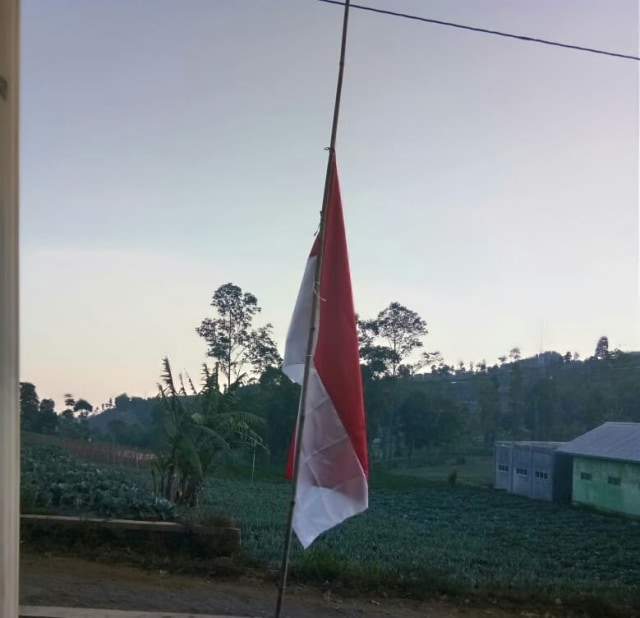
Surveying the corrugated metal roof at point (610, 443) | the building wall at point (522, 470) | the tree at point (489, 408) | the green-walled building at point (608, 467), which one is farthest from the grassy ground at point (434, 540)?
the tree at point (489, 408)

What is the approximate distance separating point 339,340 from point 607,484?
1069 centimetres

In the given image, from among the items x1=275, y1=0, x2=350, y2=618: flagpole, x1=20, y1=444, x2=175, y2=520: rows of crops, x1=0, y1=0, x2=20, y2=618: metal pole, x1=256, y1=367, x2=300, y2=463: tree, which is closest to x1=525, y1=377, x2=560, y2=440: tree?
x1=256, y1=367, x2=300, y2=463: tree

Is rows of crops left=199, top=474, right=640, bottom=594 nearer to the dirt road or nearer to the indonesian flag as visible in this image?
the dirt road

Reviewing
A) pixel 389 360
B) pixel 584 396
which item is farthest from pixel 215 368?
pixel 584 396

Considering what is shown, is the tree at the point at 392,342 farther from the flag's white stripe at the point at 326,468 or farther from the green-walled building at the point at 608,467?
the flag's white stripe at the point at 326,468

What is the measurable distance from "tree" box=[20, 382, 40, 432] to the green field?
4.44 ft

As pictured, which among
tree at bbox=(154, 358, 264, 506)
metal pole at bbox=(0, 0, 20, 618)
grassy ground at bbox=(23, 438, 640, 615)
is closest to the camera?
metal pole at bbox=(0, 0, 20, 618)

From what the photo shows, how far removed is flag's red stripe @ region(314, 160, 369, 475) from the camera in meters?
3.09

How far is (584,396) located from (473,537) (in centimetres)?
697

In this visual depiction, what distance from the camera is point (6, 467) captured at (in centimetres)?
200

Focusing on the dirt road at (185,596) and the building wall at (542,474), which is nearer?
the dirt road at (185,596)

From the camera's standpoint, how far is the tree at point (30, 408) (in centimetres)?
1113

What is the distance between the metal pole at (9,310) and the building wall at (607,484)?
442 inches

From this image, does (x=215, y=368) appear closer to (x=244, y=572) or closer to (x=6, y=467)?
(x=244, y=572)
